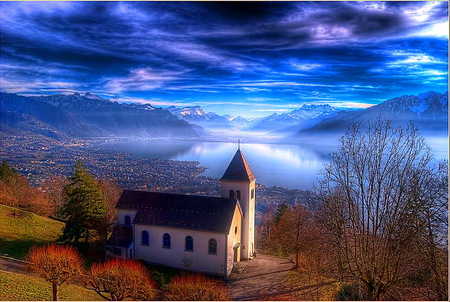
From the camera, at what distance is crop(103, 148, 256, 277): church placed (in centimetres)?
1398

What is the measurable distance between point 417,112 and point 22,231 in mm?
18649

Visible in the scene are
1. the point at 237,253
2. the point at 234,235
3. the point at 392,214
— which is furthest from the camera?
the point at 237,253

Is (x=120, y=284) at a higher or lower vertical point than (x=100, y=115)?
lower

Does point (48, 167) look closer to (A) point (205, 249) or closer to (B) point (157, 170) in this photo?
(B) point (157, 170)

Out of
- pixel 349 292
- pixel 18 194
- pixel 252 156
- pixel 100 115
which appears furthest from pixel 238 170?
pixel 18 194

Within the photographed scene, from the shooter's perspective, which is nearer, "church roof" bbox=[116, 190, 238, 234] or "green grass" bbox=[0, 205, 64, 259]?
"green grass" bbox=[0, 205, 64, 259]

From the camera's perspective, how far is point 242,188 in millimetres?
15531

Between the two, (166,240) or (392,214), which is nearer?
(392,214)

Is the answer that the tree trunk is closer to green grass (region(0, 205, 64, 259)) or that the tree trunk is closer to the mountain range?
green grass (region(0, 205, 64, 259))

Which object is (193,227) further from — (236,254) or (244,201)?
(244,201)

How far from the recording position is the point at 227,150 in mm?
18297

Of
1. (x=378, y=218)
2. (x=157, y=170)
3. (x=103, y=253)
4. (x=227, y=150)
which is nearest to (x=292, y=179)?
(x=227, y=150)

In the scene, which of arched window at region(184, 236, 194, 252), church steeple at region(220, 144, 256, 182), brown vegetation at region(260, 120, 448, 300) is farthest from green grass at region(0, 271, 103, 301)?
church steeple at region(220, 144, 256, 182)

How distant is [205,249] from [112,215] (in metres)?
7.76
